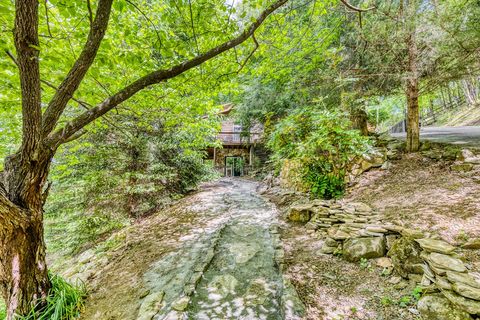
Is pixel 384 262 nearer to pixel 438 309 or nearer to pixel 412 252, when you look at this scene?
pixel 412 252

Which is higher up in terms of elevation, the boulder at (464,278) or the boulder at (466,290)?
the boulder at (464,278)

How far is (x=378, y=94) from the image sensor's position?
18.1 ft

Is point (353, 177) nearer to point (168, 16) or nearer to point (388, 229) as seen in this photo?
point (388, 229)

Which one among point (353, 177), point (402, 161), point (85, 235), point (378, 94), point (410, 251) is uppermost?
point (378, 94)

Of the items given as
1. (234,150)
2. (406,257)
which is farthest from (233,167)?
(406,257)

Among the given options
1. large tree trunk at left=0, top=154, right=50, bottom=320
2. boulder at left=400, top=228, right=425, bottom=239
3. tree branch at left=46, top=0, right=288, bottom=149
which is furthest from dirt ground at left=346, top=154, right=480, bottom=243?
large tree trunk at left=0, top=154, right=50, bottom=320

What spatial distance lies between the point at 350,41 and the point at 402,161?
12.5 ft

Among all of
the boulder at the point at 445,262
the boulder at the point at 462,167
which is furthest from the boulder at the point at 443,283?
the boulder at the point at 462,167

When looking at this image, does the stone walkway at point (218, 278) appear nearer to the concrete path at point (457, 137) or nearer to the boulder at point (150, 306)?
the boulder at point (150, 306)

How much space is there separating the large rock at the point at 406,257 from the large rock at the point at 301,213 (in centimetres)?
193

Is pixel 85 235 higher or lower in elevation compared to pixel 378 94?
lower

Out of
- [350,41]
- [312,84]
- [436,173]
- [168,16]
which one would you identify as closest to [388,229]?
[436,173]

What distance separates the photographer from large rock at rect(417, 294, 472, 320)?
5.19 ft

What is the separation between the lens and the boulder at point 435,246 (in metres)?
2.09
